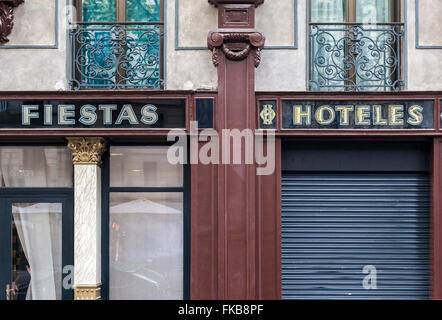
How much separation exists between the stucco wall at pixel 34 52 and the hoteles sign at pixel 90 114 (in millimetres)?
376

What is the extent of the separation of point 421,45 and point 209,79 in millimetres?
3460

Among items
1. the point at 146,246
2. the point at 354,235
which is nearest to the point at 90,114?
the point at 146,246

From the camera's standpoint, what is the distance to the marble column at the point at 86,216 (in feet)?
33.0

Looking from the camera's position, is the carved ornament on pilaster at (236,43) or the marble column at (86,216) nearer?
the carved ornament on pilaster at (236,43)

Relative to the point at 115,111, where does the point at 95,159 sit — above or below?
below

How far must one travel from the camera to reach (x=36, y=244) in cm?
1045

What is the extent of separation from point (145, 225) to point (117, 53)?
9.33 ft

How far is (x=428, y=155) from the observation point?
33.8 ft

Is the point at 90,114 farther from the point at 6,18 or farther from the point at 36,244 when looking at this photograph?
the point at 36,244

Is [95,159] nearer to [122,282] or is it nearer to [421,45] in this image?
[122,282]

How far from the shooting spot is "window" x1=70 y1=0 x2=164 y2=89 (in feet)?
33.8

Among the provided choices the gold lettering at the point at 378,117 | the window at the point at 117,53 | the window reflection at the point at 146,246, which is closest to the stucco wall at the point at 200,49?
the window at the point at 117,53

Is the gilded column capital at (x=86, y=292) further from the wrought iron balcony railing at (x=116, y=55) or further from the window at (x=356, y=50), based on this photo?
the window at (x=356, y=50)

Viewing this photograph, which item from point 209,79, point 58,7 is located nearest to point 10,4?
point 58,7
